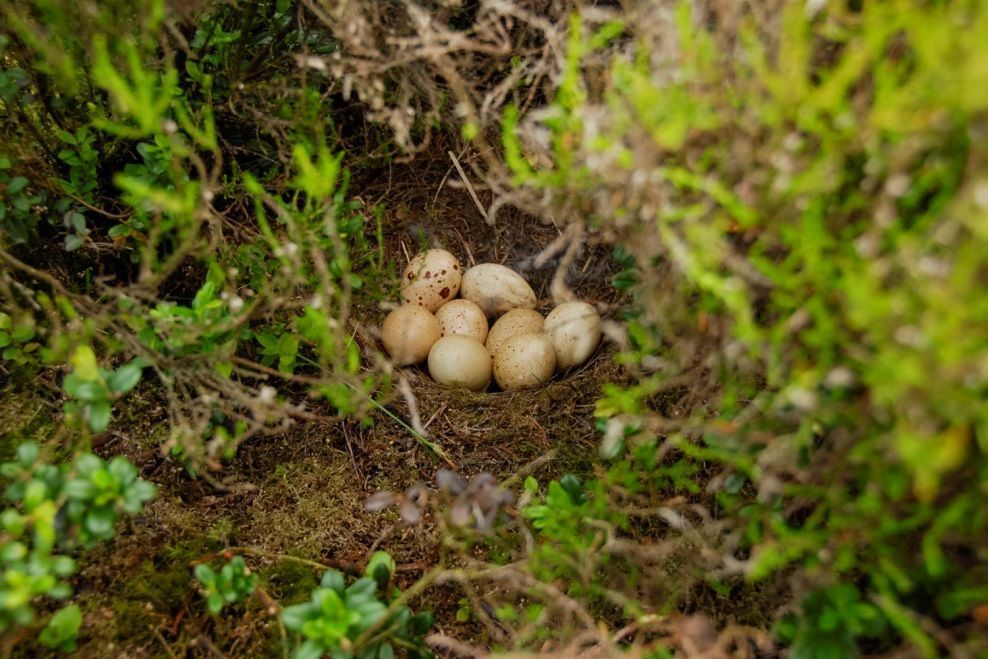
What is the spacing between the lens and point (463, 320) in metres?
2.39

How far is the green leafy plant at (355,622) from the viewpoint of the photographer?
1236mm

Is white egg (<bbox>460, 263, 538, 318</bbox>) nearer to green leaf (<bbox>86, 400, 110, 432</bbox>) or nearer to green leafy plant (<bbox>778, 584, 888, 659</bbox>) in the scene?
green leaf (<bbox>86, 400, 110, 432</bbox>)

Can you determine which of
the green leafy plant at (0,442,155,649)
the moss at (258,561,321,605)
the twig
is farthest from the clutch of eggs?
the green leafy plant at (0,442,155,649)

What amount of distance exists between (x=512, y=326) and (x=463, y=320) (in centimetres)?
17

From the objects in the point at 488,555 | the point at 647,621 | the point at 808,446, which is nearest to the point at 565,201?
the point at 808,446

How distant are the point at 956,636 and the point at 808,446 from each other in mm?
351

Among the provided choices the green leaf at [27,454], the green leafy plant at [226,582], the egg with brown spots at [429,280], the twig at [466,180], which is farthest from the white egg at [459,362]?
the green leaf at [27,454]

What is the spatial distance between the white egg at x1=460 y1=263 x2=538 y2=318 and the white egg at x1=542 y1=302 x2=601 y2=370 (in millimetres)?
194

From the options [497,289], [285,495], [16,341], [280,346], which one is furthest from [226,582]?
[497,289]

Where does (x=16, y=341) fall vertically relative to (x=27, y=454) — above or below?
below

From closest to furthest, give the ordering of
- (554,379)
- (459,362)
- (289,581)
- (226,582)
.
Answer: (226,582), (289,581), (459,362), (554,379)

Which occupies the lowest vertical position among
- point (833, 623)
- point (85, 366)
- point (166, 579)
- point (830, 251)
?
point (166, 579)

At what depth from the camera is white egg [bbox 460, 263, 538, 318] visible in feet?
8.13

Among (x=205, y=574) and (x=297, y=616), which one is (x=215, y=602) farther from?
(x=297, y=616)
